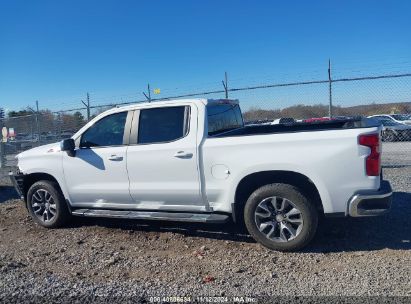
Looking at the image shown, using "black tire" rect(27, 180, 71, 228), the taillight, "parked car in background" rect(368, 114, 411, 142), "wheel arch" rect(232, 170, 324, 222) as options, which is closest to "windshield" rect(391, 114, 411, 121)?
"parked car in background" rect(368, 114, 411, 142)

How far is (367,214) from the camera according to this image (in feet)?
14.7

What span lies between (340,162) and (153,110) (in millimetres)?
2554

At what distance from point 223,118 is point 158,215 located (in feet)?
5.30

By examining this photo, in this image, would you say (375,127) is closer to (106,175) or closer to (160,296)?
(160,296)

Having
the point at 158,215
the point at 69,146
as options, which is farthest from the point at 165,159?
the point at 69,146

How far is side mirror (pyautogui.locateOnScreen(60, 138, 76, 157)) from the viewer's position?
5.85 meters

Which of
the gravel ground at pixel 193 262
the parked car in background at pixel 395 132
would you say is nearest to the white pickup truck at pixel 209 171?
the gravel ground at pixel 193 262

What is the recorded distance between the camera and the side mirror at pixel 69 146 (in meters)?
5.85

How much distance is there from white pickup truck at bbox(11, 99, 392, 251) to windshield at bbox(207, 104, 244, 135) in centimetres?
2

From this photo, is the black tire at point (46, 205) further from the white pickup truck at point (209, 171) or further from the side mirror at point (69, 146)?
the side mirror at point (69, 146)

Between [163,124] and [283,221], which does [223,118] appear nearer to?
[163,124]

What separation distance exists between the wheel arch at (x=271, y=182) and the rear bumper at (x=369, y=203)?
0.39 m

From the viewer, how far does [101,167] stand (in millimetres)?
5750

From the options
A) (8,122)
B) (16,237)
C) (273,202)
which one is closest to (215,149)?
(273,202)
